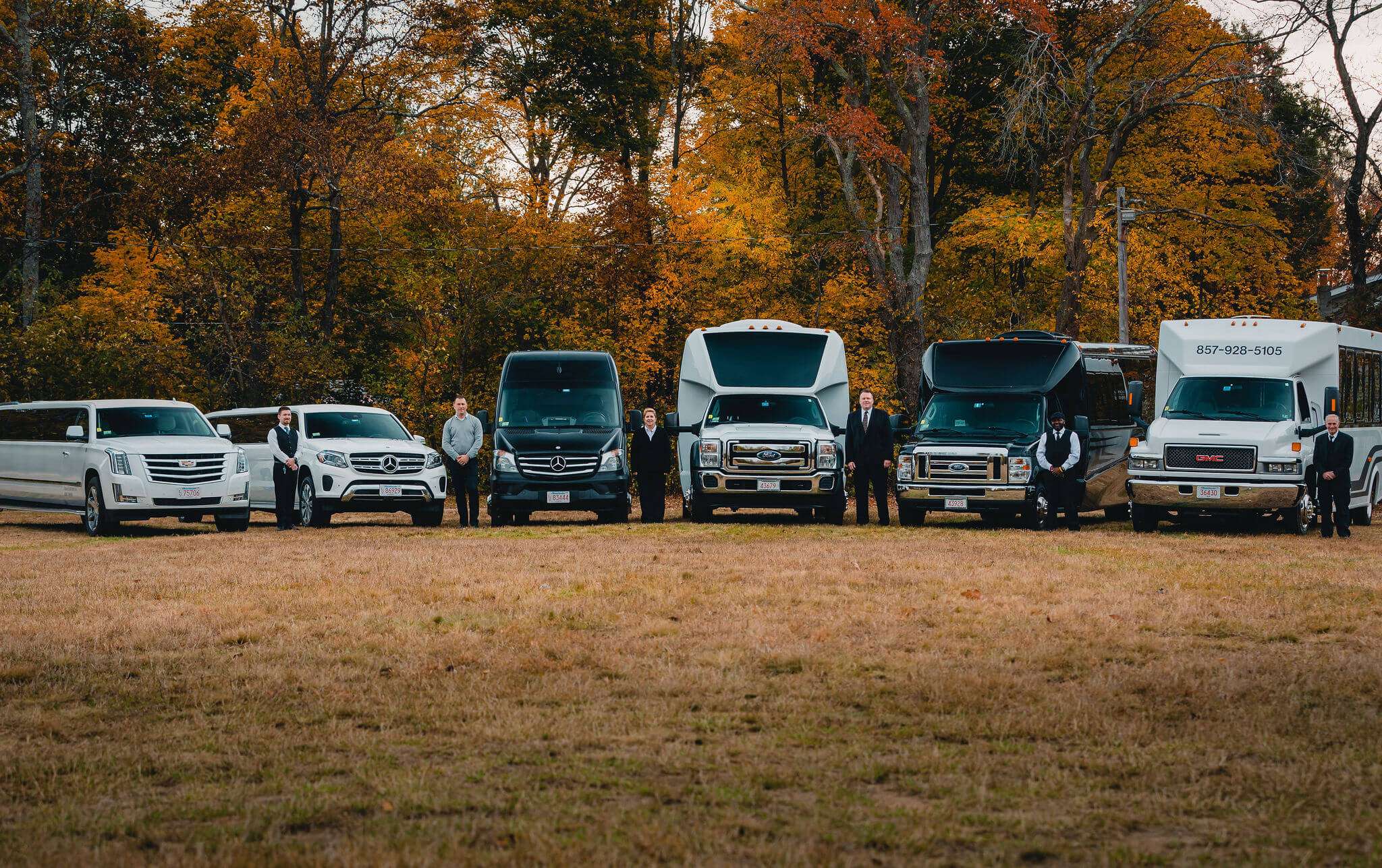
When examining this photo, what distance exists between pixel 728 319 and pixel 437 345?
7.78 metres

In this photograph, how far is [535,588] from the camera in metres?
13.2

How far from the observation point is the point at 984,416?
22.4 metres

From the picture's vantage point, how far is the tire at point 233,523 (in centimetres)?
2230

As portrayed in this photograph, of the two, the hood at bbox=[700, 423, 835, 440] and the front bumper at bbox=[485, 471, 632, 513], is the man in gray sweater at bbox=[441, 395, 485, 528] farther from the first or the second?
the hood at bbox=[700, 423, 835, 440]

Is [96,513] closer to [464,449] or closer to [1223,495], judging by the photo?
[464,449]

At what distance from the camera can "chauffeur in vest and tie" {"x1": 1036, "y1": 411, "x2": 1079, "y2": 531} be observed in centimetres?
2130

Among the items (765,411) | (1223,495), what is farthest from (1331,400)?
(765,411)

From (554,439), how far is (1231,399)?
377 inches

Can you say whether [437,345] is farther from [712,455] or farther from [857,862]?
[857,862]

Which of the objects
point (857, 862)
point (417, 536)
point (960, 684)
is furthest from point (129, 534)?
point (857, 862)

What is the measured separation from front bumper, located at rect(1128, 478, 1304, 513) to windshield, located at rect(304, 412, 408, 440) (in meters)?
11.2

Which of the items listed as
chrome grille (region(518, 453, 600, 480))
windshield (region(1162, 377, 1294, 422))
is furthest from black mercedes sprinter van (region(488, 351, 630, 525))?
windshield (region(1162, 377, 1294, 422))

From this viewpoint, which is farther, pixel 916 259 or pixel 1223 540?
pixel 916 259

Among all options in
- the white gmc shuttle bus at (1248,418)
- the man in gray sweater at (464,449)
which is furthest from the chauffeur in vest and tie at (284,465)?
the white gmc shuttle bus at (1248,418)
